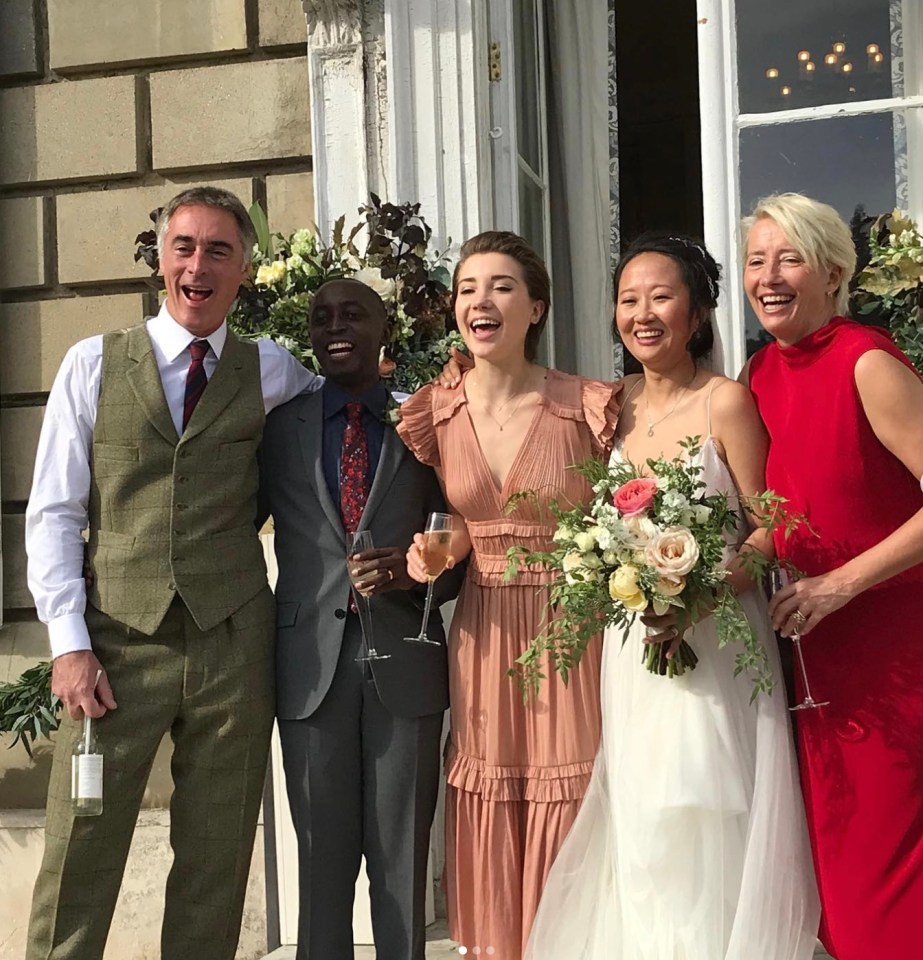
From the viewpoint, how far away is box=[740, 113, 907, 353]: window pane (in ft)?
14.0

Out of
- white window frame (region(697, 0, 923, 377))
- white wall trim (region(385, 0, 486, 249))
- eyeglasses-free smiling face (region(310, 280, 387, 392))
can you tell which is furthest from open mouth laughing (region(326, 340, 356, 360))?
white window frame (region(697, 0, 923, 377))

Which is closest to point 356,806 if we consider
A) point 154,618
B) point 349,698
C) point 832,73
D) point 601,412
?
point 349,698

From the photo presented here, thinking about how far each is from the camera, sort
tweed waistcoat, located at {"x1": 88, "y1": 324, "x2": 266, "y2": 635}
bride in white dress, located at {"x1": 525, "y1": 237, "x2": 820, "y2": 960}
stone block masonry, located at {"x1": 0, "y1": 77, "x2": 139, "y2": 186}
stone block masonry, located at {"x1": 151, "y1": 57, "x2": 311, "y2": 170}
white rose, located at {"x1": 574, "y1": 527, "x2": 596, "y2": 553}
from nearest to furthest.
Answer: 1. white rose, located at {"x1": 574, "y1": 527, "x2": 596, "y2": 553}
2. bride in white dress, located at {"x1": 525, "y1": 237, "x2": 820, "y2": 960}
3. tweed waistcoat, located at {"x1": 88, "y1": 324, "x2": 266, "y2": 635}
4. stone block masonry, located at {"x1": 151, "y1": 57, "x2": 311, "y2": 170}
5. stone block masonry, located at {"x1": 0, "y1": 77, "x2": 139, "y2": 186}

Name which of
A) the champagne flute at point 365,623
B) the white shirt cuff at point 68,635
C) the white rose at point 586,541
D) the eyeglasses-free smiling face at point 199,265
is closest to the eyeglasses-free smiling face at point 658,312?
the white rose at point 586,541

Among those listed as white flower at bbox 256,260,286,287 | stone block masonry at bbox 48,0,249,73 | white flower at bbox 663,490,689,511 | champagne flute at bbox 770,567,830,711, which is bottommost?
champagne flute at bbox 770,567,830,711

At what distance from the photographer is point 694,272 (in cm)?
307

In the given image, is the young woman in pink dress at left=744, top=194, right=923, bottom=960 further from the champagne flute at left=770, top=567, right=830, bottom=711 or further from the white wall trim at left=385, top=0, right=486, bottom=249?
the white wall trim at left=385, top=0, right=486, bottom=249

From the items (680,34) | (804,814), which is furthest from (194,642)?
(680,34)

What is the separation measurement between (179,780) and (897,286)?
2.45 meters

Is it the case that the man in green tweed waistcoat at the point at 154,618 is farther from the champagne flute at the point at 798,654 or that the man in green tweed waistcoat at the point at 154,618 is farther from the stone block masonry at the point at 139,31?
the stone block masonry at the point at 139,31

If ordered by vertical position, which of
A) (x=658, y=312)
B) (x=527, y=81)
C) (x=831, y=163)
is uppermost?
(x=527, y=81)

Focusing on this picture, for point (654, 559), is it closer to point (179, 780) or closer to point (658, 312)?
point (658, 312)

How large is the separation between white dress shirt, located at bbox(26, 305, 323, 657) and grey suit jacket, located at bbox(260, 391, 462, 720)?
309 mm

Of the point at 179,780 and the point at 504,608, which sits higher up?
Answer: the point at 504,608
